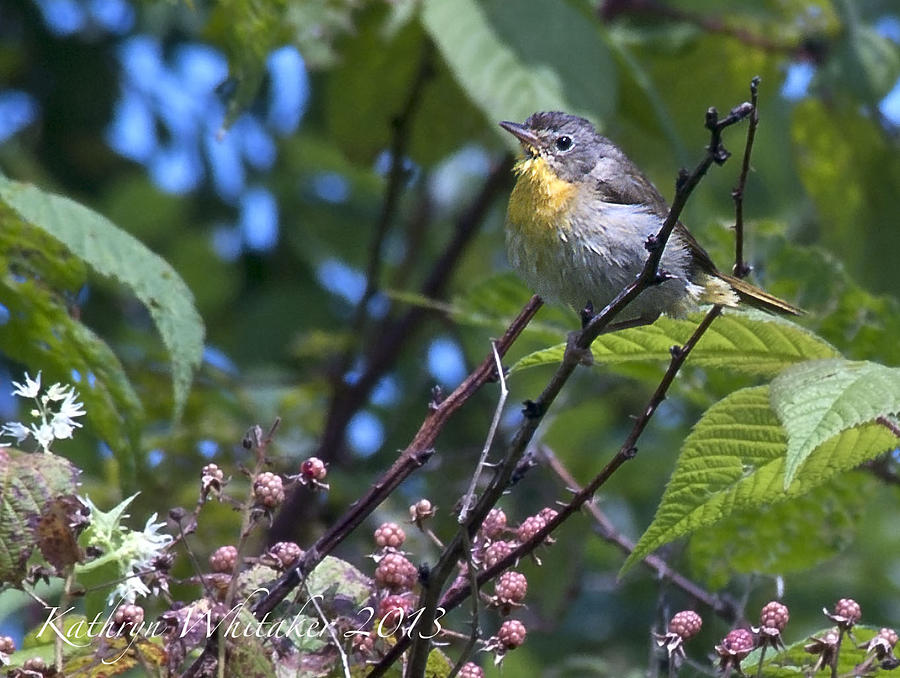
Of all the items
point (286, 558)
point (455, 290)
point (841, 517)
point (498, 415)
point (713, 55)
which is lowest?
point (286, 558)

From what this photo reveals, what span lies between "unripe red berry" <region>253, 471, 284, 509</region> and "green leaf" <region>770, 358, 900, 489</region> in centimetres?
87

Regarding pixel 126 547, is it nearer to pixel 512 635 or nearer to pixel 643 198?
pixel 512 635

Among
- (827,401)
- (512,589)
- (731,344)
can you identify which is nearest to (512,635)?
(512,589)

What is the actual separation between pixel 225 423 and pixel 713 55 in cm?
247

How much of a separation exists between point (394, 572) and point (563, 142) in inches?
90.1

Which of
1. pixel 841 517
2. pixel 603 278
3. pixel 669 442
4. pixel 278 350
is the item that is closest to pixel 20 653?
pixel 603 278

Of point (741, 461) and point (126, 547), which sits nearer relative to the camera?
point (126, 547)

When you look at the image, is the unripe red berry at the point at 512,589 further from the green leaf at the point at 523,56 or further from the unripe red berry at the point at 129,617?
the green leaf at the point at 523,56

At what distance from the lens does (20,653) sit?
2520 mm

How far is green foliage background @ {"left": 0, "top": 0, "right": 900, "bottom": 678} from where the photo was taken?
319 cm

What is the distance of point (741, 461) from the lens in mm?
2699

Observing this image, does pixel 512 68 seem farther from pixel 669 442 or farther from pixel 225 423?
pixel 669 442

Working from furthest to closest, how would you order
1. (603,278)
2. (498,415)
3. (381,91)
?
1. (381,91)
2. (603,278)
3. (498,415)

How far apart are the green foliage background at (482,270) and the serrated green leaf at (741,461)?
14 millimetres
